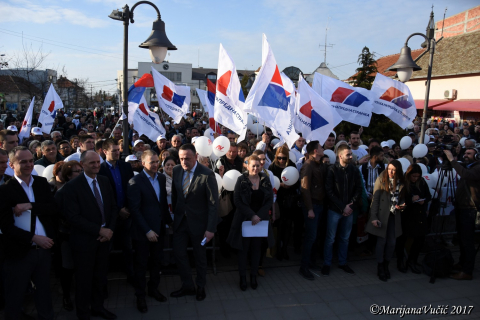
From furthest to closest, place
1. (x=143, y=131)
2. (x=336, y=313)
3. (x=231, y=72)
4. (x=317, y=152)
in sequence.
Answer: (x=143, y=131), (x=231, y=72), (x=317, y=152), (x=336, y=313)

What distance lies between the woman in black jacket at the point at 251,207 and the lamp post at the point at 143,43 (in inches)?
123

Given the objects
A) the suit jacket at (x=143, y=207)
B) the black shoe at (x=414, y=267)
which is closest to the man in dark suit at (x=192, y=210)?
the suit jacket at (x=143, y=207)

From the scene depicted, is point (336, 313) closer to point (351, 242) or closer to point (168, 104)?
point (351, 242)

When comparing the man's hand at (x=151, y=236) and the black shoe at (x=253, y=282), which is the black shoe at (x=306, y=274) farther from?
the man's hand at (x=151, y=236)

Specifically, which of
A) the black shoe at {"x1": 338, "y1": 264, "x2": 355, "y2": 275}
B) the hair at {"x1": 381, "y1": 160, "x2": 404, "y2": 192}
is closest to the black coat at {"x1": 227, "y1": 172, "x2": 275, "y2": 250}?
the black shoe at {"x1": 338, "y1": 264, "x2": 355, "y2": 275}

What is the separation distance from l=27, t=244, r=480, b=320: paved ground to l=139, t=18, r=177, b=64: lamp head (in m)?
4.32

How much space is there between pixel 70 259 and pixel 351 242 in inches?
181

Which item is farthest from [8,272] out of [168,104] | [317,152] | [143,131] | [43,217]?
[168,104]

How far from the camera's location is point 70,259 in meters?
4.00

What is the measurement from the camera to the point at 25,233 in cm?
342

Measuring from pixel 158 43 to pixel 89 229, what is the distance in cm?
434

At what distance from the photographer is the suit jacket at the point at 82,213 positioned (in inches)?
149

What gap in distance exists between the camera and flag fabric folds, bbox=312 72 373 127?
A: 7836 mm

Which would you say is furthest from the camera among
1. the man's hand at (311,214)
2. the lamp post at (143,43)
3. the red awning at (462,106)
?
the red awning at (462,106)
